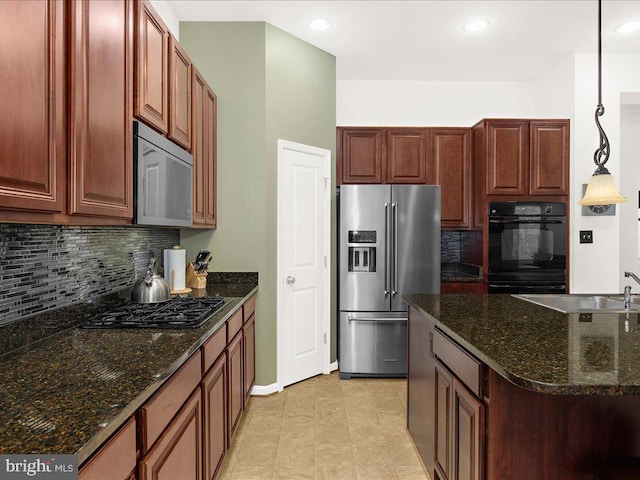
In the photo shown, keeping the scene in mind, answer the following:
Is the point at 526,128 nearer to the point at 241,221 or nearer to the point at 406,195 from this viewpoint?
the point at 406,195

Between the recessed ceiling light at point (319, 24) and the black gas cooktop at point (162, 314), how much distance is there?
91.5 inches

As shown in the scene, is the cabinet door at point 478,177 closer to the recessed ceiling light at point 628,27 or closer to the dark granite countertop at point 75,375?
the recessed ceiling light at point 628,27

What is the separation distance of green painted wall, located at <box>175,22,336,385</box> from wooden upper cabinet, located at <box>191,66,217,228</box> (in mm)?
143

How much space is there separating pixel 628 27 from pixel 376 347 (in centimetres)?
345

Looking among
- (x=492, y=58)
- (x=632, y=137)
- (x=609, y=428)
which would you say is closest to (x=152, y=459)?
(x=609, y=428)

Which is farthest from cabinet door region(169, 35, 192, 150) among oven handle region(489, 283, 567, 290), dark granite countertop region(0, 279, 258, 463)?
oven handle region(489, 283, 567, 290)

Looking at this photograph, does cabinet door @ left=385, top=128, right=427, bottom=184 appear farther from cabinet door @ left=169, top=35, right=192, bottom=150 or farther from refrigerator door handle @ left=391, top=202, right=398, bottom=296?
cabinet door @ left=169, top=35, right=192, bottom=150

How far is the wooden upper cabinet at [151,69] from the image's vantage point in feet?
5.83

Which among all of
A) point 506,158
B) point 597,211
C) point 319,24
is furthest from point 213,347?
point 597,211

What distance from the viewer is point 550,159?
3873 mm

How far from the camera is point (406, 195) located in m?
3.70

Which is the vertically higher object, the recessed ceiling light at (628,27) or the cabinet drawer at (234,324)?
the recessed ceiling light at (628,27)

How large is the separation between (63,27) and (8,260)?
0.83 meters

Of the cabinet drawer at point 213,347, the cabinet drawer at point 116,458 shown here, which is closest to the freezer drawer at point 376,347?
the cabinet drawer at point 213,347
